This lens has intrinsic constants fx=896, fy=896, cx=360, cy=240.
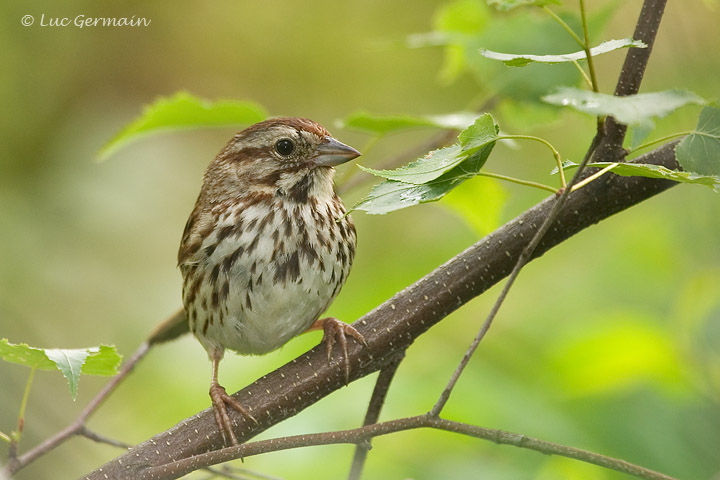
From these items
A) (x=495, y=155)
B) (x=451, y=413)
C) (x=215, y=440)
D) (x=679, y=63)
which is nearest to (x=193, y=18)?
(x=495, y=155)

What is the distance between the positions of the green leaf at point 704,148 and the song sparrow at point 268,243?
156 cm

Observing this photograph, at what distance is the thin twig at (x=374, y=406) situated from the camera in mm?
2471

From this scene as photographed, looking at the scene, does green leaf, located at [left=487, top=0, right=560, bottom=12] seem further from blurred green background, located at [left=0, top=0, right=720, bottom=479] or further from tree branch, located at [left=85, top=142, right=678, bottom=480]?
blurred green background, located at [left=0, top=0, right=720, bottom=479]

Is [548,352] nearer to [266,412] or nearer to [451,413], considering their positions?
[451,413]

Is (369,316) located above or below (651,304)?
below

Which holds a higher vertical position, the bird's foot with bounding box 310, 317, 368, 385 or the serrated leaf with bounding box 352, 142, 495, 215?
the serrated leaf with bounding box 352, 142, 495, 215

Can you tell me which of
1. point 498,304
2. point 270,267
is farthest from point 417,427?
point 270,267

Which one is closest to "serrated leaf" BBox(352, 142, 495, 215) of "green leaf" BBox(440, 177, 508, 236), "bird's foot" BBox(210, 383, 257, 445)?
"bird's foot" BBox(210, 383, 257, 445)

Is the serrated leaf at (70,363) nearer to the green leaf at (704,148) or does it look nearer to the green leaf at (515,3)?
the green leaf at (515,3)

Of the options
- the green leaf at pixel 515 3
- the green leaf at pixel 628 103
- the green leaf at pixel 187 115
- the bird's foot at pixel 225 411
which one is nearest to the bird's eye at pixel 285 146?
the green leaf at pixel 187 115

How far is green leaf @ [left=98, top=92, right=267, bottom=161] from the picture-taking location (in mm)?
2961

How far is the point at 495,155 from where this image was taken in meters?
6.67

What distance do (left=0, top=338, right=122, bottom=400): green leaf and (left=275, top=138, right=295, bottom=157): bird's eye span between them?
1447 millimetres

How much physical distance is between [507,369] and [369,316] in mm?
1574
